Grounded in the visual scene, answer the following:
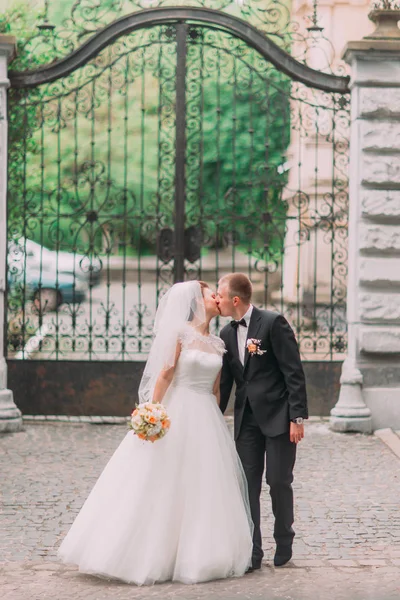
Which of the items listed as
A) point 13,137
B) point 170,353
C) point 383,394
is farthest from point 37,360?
point 170,353

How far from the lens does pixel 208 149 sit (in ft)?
40.3

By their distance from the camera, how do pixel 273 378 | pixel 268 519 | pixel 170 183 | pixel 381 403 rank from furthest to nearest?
pixel 170 183 → pixel 381 403 → pixel 268 519 → pixel 273 378

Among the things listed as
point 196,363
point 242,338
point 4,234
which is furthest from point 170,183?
point 196,363

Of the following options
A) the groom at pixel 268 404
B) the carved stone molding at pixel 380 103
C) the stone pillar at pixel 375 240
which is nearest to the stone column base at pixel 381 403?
the stone pillar at pixel 375 240

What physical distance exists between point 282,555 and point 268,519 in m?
1.17

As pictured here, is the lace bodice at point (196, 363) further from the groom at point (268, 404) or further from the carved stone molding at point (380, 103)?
the carved stone molding at point (380, 103)

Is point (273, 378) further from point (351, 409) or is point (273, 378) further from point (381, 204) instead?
point (381, 204)

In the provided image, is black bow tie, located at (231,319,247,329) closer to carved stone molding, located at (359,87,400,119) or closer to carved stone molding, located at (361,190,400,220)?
carved stone molding, located at (361,190,400,220)

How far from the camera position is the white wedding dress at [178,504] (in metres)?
6.34

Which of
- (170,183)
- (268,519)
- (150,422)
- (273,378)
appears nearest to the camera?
(150,422)

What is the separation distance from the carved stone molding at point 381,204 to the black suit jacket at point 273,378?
464cm

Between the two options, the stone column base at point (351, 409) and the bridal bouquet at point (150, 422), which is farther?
the stone column base at point (351, 409)

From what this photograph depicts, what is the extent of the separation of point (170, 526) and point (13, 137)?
20.4ft

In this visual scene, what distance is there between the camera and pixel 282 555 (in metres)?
6.71
